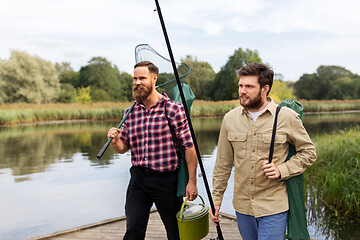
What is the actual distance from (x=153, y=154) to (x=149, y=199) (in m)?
0.36

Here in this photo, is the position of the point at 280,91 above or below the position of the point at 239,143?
above

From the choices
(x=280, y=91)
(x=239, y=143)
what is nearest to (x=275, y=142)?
(x=239, y=143)

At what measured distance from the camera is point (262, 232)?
1.96 m

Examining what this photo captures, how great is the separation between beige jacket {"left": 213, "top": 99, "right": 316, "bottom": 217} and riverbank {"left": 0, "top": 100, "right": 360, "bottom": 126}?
25.7m

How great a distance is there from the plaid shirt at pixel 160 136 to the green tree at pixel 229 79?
1491 inches

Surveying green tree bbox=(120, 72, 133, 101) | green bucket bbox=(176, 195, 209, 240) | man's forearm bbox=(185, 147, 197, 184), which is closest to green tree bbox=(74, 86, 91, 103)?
green tree bbox=(120, 72, 133, 101)

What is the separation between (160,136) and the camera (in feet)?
8.50

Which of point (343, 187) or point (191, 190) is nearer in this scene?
point (191, 190)

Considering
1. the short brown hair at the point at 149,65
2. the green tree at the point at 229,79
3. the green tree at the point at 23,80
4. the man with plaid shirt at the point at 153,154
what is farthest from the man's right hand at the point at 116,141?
the green tree at the point at 23,80

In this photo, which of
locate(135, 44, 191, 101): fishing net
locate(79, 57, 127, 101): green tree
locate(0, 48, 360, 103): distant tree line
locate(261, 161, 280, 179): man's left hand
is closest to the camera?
locate(261, 161, 280, 179): man's left hand

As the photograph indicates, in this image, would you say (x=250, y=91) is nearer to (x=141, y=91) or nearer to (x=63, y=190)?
(x=141, y=91)

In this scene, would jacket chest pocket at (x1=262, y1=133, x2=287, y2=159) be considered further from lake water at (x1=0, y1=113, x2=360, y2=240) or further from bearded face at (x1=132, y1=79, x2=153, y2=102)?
lake water at (x1=0, y1=113, x2=360, y2=240)

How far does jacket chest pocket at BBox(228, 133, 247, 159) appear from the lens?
203 cm

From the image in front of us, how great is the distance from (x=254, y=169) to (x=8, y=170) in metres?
9.86
